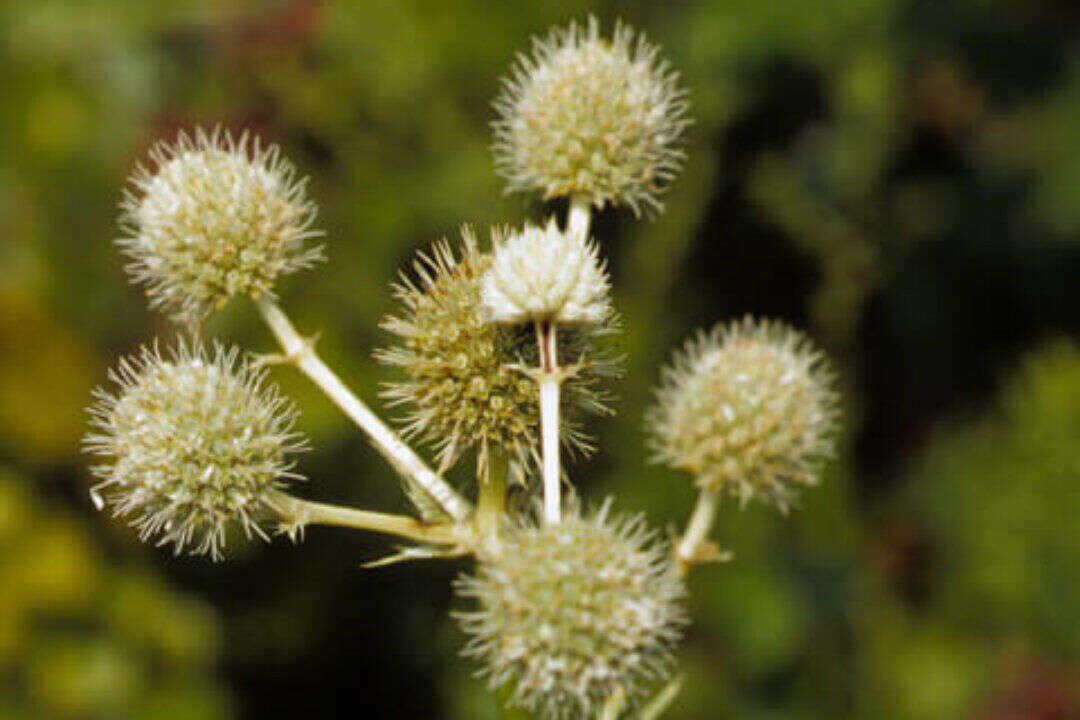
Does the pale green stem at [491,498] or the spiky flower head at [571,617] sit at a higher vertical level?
the pale green stem at [491,498]

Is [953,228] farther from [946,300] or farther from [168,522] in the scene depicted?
[168,522]

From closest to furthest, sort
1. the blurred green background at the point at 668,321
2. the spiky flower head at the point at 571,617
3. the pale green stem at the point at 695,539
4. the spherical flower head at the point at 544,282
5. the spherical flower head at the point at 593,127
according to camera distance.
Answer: the spiky flower head at the point at 571,617
the spherical flower head at the point at 544,282
the pale green stem at the point at 695,539
the spherical flower head at the point at 593,127
the blurred green background at the point at 668,321

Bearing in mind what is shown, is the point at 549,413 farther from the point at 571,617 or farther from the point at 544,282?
the point at 571,617

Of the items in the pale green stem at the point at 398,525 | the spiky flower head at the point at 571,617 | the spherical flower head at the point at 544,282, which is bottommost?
the spiky flower head at the point at 571,617

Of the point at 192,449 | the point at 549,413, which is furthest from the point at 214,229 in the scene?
the point at 549,413

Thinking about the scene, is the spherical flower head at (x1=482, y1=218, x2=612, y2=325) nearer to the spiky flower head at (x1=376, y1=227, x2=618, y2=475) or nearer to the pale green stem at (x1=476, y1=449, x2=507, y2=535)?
the spiky flower head at (x1=376, y1=227, x2=618, y2=475)

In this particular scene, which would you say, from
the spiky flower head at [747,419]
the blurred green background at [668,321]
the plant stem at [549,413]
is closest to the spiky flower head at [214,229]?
the plant stem at [549,413]

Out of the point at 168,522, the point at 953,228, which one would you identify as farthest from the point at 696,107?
the point at 168,522

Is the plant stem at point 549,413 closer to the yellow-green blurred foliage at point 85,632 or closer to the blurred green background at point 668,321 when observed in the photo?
the blurred green background at point 668,321
